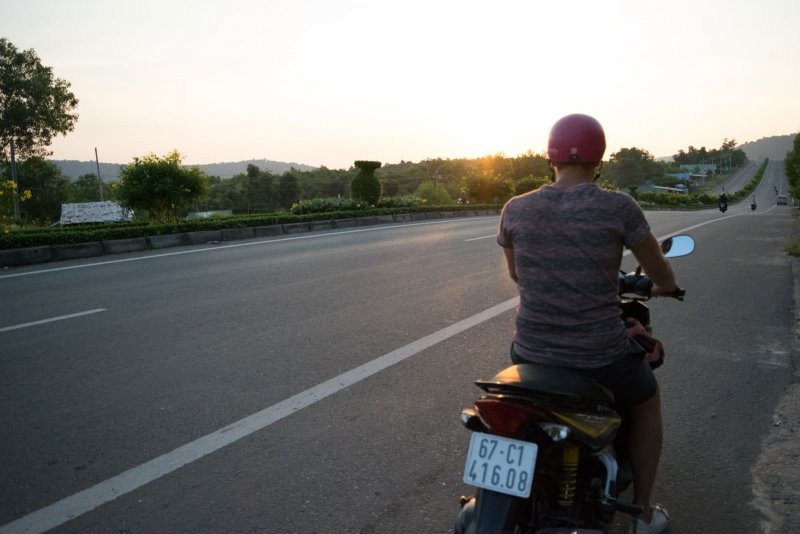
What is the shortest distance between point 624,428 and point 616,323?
551 millimetres

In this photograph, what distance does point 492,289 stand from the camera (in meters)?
7.50

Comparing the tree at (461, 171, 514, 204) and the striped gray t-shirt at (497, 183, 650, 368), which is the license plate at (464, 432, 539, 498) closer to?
the striped gray t-shirt at (497, 183, 650, 368)

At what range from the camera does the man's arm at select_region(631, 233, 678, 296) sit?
2215 millimetres

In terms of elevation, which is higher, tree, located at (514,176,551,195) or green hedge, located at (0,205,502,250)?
tree, located at (514,176,551,195)

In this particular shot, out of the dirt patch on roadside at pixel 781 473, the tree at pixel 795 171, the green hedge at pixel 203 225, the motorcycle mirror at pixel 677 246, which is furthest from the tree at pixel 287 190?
the motorcycle mirror at pixel 677 246

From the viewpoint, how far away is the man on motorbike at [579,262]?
2111mm

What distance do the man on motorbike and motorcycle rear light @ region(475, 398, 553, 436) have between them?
0.33 meters

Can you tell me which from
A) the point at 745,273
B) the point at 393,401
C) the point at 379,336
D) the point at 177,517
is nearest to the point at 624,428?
the point at 393,401

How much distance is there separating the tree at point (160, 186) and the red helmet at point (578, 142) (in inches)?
626

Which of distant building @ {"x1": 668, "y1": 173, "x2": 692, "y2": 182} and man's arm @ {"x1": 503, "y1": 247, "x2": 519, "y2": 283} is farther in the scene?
distant building @ {"x1": 668, "y1": 173, "x2": 692, "y2": 182}

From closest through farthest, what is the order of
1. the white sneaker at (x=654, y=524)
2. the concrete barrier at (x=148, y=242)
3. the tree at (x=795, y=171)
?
the white sneaker at (x=654, y=524) < the concrete barrier at (x=148, y=242) < the tree at (x=795, y=171)

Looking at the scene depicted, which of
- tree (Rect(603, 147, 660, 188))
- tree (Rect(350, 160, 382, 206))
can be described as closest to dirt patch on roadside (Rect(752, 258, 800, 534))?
tree (Rect(350, 160, 382, 206))

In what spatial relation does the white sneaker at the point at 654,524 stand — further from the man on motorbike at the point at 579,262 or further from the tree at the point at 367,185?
the tree at the point at 367,185

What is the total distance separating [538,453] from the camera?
1.94 metres
